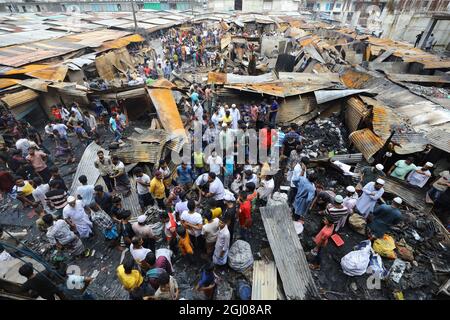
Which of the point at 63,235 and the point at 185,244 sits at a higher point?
the point at 63,235

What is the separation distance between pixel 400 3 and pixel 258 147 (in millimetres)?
28868

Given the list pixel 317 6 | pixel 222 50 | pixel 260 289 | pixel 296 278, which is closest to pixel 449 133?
pixel 296 278

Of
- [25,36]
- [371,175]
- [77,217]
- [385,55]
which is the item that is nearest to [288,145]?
[371,175]

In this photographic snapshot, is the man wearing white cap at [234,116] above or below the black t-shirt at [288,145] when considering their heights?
above

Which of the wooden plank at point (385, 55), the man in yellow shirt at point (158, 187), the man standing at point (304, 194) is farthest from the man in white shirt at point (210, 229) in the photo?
the wooden plank at point (385, 55)

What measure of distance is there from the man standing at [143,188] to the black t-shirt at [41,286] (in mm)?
2405

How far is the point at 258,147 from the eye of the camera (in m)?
7.66

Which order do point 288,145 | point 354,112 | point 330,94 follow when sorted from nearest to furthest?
point 288,145 < point 354,112 < point 330,94

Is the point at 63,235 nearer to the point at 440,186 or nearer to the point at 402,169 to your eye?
the point at 402,169

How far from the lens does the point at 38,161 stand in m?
6.14

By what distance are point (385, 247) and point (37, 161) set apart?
875 centimetres

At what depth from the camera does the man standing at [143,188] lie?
526 cm

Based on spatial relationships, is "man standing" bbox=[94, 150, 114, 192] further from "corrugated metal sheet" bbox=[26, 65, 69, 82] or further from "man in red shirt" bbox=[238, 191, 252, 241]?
"corrugated metal sheet" bbox=[26, 65, 69, 82]

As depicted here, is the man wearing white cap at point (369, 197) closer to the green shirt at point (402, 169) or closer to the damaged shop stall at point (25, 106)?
the green shirt at point (402, 169)
